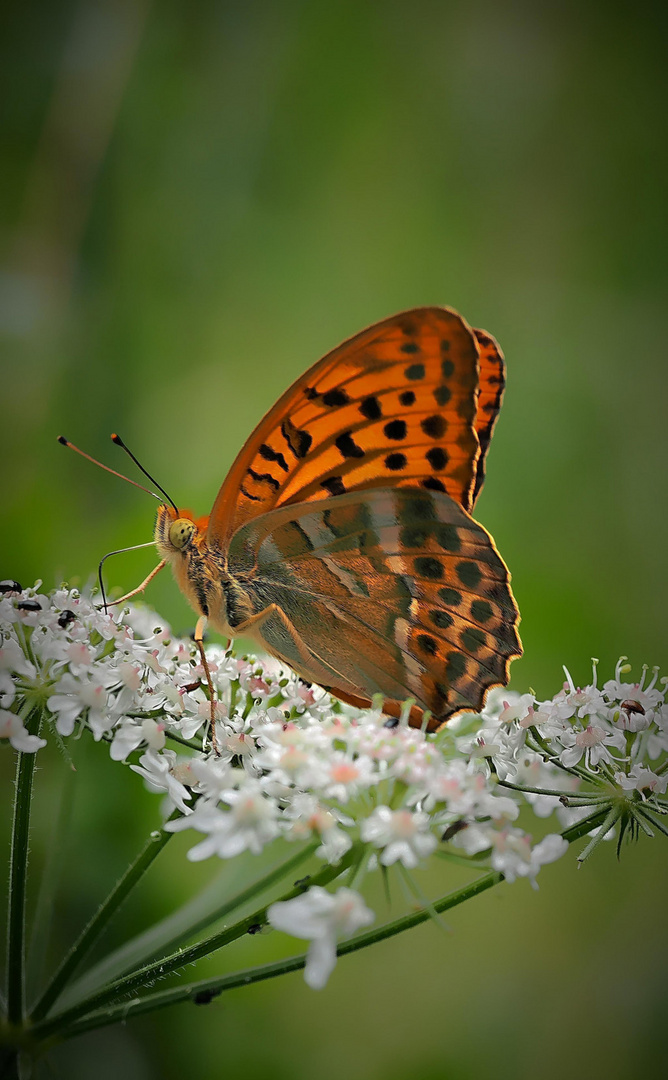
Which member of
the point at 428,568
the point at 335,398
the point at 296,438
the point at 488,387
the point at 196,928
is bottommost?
the point at 196,928

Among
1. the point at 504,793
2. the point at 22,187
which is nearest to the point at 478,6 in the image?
the point at 22,187

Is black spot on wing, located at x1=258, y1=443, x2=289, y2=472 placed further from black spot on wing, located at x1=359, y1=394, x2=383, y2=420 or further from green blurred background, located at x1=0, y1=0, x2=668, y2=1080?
green blurred background, located at x1=0, y1=0, x2=668, y2=1080

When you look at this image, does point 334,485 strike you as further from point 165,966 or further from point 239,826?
point 165,966

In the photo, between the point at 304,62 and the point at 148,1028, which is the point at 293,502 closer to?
the point at 148,1028

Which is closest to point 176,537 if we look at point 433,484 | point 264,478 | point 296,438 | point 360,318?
point 264,478

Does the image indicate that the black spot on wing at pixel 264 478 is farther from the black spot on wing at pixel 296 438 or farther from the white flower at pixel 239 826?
the white flower at pixel 239 826

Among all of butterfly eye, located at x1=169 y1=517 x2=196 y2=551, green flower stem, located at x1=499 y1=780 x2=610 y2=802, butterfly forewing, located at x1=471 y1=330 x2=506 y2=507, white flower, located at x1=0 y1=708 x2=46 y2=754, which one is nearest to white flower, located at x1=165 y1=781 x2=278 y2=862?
white flower, located at x1=0 y1=708 x2=46 y2=754
